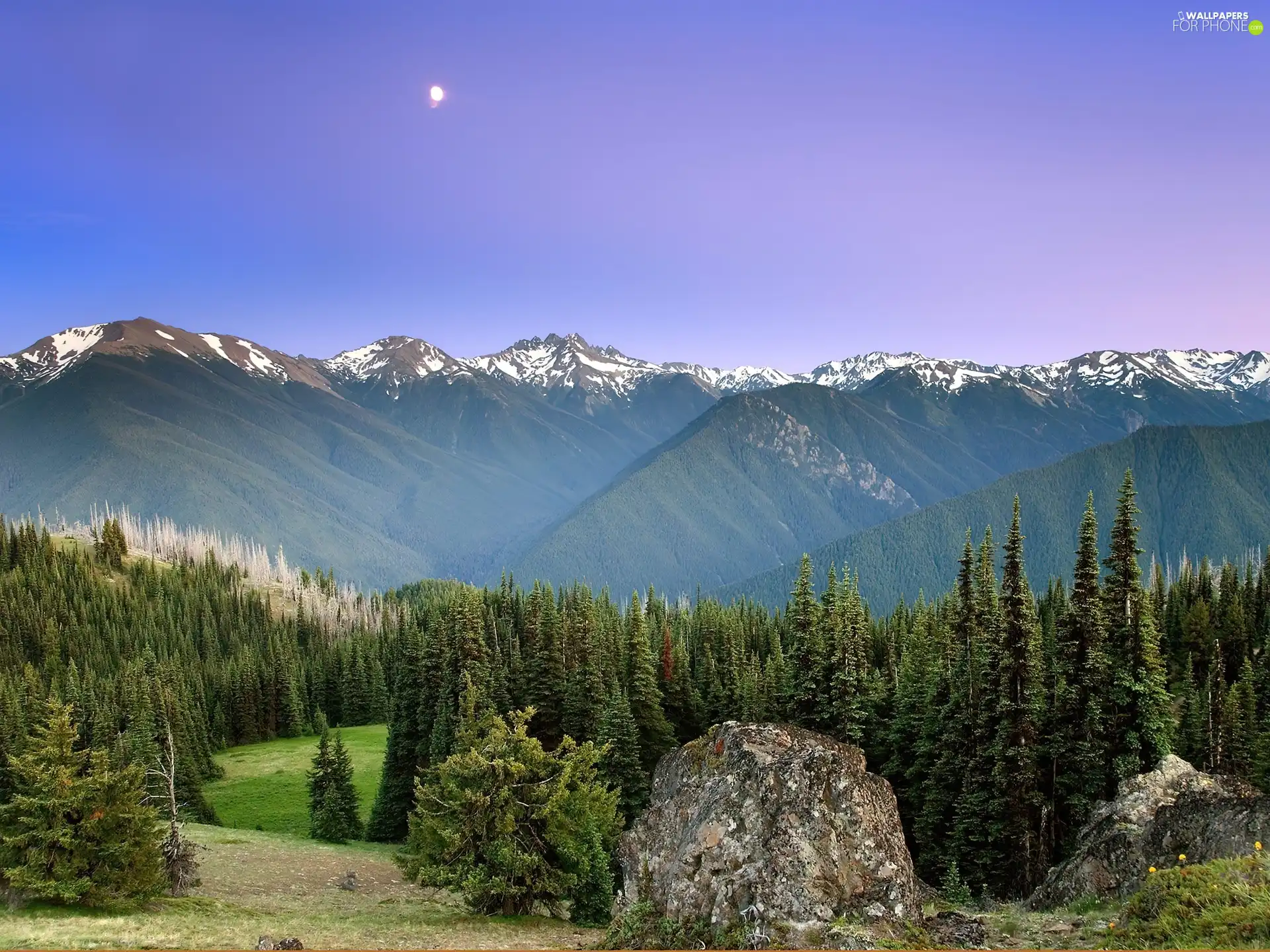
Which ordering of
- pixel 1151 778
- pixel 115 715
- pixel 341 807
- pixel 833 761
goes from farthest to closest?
pixel 115 715
pixel 341 807
pixel 1151 778
pixel 833 761

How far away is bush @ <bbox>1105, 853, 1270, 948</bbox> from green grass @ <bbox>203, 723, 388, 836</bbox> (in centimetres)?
7378

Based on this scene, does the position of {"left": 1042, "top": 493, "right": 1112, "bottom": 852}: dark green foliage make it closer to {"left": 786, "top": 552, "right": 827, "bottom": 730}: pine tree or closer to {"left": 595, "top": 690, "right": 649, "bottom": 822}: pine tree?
{"left": 786, "top": 552, "right": 827, "bottom": 730}: pine tree

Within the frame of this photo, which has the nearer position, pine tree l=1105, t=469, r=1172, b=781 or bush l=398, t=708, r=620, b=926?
bush l=398, t=708, r=620, b=926

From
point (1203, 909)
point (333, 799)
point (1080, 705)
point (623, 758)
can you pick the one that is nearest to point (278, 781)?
point (333, 799)

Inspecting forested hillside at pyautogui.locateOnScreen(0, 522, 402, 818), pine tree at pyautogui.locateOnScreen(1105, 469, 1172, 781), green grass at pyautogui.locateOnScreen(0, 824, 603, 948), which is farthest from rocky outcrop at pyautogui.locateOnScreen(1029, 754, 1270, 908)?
forested hillside at pyautogui.locateOnScreen(0, 522, 402, 818)

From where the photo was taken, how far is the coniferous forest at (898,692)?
40.6 m

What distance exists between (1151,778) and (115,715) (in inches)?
4363

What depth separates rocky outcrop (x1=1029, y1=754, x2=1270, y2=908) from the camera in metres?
24.2

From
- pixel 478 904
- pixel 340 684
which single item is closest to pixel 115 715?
pixel 340 684

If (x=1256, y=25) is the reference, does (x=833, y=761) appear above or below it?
below

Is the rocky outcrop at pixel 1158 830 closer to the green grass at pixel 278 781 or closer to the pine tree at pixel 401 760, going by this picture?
the pine tree at pixel 401 760

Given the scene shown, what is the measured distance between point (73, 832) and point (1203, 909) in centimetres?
4251

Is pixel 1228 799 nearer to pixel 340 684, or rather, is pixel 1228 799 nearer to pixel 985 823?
pixel 985 823

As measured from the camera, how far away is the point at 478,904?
3994 cm
